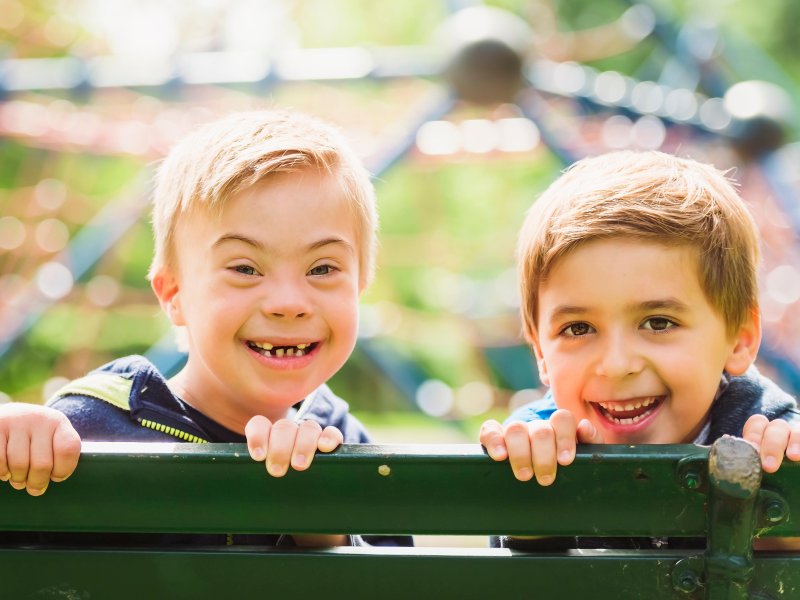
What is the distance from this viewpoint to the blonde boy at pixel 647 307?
60.4 inches

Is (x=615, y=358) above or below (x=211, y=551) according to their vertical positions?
above

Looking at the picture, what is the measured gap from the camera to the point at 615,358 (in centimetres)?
152

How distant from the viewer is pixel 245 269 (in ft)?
5.27

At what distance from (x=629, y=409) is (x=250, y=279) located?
2.00 ft

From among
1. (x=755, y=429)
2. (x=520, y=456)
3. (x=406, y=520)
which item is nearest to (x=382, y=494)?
(x=406, y=520)

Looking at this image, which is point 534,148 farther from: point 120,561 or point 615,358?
point 120,561

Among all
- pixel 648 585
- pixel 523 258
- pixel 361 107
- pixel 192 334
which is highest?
pixel 361 107

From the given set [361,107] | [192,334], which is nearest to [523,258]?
[192,334]

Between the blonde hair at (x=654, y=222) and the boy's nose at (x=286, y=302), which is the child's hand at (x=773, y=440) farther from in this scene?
the boy's nose at (x=286, y=302)

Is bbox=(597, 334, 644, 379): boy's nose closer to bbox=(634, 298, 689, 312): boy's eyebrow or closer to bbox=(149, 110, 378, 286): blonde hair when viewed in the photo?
bbox=(634, 298, 689, 312): boy's eyebrow

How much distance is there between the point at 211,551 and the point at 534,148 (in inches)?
193

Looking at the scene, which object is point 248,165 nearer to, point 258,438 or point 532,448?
point 258,438

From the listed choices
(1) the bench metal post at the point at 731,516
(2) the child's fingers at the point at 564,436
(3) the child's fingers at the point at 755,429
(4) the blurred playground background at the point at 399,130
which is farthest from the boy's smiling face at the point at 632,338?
(4) the blurred playground background at the point at 399,130

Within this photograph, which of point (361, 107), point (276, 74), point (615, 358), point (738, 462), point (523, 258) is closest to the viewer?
point (738, 462)
